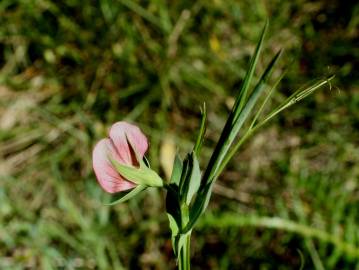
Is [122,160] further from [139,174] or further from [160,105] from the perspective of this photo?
[160,105]

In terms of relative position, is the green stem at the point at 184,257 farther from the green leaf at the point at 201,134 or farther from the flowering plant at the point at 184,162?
the green leaf at the point at 201,134

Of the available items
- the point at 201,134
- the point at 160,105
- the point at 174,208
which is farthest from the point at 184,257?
the point at 160,105

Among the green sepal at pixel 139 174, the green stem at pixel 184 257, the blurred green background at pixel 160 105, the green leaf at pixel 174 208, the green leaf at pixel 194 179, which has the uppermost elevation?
the green sepal at pixel 139 174

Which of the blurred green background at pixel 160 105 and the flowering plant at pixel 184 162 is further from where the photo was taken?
the blurred green background at pixel 160 105

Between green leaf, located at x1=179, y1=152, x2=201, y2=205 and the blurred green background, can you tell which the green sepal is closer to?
green leaf, located at x1=179, y1=152, x2=201, y2=205

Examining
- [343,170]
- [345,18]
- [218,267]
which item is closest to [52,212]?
[218,267]

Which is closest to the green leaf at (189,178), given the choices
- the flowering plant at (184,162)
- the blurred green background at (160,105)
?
the flowering plant at (184,162)

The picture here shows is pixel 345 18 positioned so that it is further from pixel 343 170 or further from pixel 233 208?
pixel 233 208

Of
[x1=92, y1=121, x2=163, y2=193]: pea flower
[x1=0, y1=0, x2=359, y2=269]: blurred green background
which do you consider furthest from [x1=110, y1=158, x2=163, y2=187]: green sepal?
[x1=0, y1=0, x2=359, y2=269]: blurred green background
